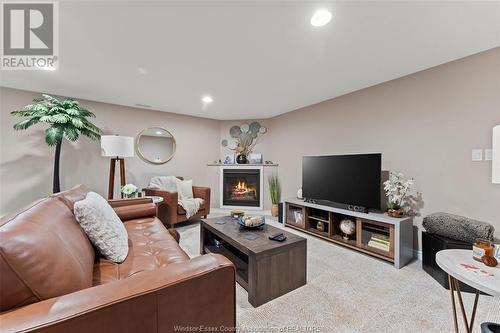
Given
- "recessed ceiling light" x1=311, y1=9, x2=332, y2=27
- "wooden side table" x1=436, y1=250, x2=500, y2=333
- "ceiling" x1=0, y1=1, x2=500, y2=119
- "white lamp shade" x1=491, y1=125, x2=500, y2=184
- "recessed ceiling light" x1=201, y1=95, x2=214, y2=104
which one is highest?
"recessed ceiling light" x1=311, y1=9, x2=332, y2=27

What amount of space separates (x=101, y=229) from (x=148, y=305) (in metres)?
0.87

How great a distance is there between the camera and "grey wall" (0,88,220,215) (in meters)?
3.08

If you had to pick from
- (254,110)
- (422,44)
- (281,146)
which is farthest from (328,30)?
(281,146)

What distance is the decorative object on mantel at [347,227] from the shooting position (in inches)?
111

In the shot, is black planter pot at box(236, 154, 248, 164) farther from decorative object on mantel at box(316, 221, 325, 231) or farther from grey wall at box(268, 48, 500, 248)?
decorative object on mantel at box(316, 221, 325, 231)

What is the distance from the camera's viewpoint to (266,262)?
5.51 feet

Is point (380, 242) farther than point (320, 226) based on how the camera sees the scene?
No

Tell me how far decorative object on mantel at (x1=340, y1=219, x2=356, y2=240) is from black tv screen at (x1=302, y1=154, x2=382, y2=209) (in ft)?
0.89

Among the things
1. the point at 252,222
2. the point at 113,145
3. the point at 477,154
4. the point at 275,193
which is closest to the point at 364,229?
the point at 477,154

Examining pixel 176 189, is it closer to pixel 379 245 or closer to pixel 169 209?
pixel 169 209

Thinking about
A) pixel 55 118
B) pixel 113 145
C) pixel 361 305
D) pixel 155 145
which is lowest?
pixel 361 305

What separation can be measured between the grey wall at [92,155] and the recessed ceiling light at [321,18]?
3556 mm

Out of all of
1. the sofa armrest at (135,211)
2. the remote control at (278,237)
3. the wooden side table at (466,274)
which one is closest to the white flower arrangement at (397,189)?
the wooden side table at (466,274)
